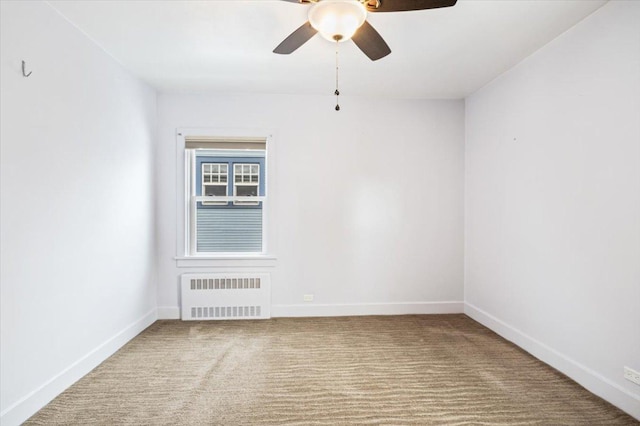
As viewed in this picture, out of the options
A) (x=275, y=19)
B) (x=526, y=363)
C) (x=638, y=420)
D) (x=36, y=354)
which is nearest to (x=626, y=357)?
(x=638, y=420)

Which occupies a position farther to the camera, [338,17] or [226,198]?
[226,198]

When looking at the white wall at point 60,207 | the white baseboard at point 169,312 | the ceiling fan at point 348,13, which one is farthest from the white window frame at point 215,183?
the ceiling fan at point 348,13

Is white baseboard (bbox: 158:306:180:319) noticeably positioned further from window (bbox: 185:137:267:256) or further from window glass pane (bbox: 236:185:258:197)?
window glass pane (bbox: 236:185:258:197)

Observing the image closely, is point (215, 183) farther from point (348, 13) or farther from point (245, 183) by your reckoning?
point (348, 13)

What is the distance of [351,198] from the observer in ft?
12.9

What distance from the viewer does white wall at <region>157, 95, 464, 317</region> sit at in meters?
3.81

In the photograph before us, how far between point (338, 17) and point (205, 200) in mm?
2813

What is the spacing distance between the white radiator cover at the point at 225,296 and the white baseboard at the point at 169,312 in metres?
0.07

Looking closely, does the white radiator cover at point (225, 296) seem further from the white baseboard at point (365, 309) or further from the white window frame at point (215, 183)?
the white window frame at point (215, 183)

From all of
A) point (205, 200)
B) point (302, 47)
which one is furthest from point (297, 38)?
point (205, 200)

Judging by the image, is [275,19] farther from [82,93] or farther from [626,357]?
[626,357]

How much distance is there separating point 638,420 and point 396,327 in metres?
1.92

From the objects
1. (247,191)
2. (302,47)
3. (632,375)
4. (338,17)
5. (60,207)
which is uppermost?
(302,47)

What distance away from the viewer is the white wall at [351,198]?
3811 mm
